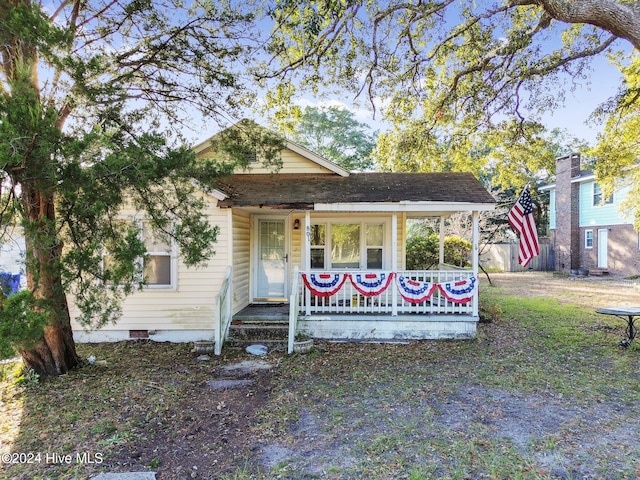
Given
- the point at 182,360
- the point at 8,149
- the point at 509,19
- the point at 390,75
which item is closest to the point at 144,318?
the point at 182,360

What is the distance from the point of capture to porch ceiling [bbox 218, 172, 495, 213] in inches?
315

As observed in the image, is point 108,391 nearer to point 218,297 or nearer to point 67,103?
point 218,297

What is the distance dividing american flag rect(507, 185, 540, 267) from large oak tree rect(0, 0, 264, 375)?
6.87 metres

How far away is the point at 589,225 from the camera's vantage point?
2112 centimetres

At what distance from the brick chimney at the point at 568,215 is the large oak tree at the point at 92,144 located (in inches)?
872

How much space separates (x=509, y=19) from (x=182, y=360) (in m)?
10.8

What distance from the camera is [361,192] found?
8.81 metres

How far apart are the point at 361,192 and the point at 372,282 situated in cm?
219

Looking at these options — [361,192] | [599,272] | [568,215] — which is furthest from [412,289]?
[568,215]

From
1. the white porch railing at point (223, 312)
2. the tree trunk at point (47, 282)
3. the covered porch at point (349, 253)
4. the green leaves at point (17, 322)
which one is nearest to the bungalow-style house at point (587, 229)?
the covered porch at point (349, 253)

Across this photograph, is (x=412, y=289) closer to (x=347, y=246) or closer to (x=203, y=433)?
(x=347, y=246)

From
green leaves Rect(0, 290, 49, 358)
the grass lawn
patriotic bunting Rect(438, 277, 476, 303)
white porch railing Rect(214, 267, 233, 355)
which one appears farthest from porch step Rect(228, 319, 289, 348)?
green leaves Rect(0, 290, 49, 358)

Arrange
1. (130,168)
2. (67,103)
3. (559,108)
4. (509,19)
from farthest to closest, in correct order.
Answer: (559,108), (509,19), (67,103), (130,168)

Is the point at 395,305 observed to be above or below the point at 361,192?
below
